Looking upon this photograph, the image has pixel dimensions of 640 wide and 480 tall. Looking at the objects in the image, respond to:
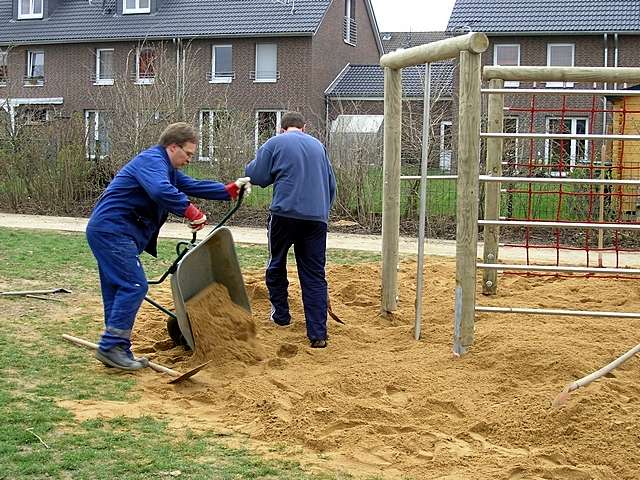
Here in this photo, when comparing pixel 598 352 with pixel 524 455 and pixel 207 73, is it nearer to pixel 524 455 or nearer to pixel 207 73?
pixel 524 455

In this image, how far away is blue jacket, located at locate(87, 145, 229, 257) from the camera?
6273 millimetres

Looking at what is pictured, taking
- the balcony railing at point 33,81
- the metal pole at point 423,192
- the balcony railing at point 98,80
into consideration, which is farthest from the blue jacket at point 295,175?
the balcony railing at point 33,81

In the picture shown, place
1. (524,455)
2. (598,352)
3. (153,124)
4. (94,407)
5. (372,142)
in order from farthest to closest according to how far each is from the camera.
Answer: (153,124) → (372,142) → (598,352) → (94,407) → (524,455)

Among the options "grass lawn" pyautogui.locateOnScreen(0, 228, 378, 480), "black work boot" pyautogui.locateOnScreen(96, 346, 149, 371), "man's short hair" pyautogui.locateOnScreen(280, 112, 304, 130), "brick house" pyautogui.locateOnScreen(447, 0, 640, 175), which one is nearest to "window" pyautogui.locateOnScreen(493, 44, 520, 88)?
"brick house" pyautogui.locateOnScreen(447, 0, 640, 175)

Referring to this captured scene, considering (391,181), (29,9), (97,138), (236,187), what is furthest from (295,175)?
(29,9)

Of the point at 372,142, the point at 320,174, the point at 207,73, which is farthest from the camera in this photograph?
the point at 207,73

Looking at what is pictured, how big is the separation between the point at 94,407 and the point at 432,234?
38.0 feet

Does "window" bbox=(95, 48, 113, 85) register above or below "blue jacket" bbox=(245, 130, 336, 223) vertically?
above

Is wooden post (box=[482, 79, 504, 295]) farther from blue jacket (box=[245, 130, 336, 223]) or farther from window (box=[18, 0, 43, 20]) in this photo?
window (box=[18, 0, 43, 20])

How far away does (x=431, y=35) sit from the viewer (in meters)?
57.8

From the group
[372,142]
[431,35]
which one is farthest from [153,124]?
[431,35]

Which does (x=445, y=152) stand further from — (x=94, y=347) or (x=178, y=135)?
(x=94, y=347)

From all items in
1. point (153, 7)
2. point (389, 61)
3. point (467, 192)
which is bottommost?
point (467, 192)

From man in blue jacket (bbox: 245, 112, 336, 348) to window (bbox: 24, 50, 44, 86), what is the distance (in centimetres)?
3589
